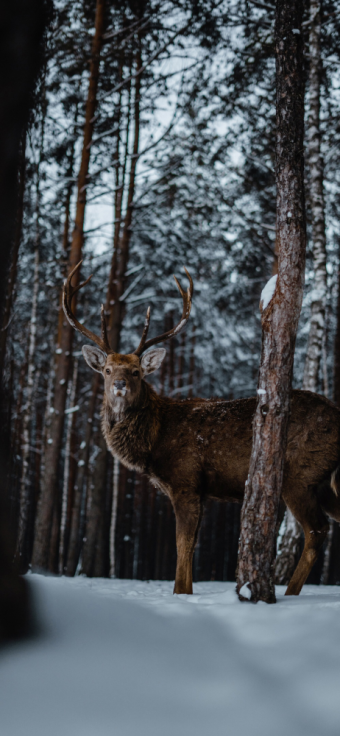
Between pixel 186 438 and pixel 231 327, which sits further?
pixel 231 327

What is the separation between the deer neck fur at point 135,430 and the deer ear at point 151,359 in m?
0.32

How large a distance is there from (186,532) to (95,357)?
2.17m

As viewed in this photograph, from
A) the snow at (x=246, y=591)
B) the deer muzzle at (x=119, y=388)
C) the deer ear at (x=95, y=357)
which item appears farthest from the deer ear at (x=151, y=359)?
the snow at (x=246, y=591)

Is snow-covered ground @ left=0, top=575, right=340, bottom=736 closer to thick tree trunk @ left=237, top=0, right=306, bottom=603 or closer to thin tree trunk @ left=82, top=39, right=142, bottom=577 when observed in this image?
thick tree trunk @ left=237, top=0, right=306, bottom=603

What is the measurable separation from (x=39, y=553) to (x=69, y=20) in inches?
400

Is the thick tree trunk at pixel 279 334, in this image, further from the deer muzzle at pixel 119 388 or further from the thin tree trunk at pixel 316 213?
the thin tree trunk at pixel 316 213

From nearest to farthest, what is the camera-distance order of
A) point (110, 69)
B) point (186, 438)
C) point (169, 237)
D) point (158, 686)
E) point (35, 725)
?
point (35, 725), point (158, 686), point (186, 438), point (110, 69), point (169, 237)

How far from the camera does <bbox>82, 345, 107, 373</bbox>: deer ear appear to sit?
617 cm

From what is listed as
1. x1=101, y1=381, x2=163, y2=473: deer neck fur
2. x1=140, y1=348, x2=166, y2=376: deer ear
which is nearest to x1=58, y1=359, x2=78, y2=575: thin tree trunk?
x1=140, y1=348, x2=166, y2=376: deer ear

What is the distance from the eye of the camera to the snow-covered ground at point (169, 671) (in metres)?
2.15

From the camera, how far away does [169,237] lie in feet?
49.4

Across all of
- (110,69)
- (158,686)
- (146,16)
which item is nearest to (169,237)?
(110,69)

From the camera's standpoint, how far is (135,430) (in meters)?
5.82

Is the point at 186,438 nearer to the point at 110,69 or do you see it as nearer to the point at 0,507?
the point at 0,507
